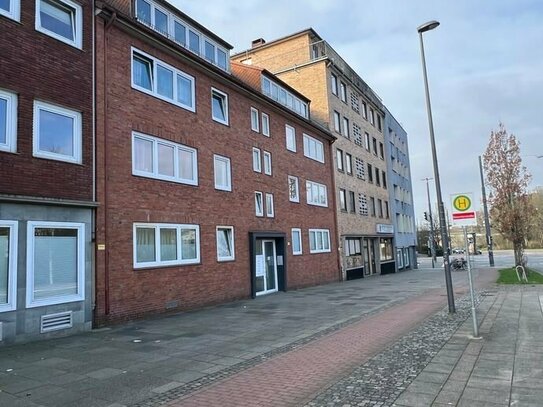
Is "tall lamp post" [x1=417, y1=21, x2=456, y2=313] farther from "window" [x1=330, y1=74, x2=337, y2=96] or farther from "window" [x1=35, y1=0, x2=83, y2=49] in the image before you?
"window" [x1=330, y1=74, x2=337, y2=96]

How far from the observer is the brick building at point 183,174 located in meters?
12.3

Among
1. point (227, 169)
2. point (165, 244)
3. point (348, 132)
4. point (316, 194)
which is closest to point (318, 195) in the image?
point (316, 194)

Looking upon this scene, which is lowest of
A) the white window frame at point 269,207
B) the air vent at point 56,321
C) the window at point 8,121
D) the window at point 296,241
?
the air vent at point 56,321

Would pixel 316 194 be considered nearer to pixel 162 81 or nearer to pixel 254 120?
pixel 254 120

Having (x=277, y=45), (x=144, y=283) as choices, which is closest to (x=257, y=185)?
(x=144, y=283)

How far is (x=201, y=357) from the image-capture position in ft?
25.9

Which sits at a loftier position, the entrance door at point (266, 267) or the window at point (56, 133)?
the window at point (56, 133)

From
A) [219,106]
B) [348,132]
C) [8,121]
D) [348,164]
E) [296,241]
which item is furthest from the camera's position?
[348,132]

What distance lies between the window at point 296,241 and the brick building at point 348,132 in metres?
5.64

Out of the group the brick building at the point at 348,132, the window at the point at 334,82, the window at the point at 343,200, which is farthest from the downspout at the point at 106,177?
the window at the point at 334,82

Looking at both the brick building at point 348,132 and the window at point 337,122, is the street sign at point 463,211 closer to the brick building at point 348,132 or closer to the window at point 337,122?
the brick building at point 348,132

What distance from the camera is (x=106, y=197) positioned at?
11.9 metres

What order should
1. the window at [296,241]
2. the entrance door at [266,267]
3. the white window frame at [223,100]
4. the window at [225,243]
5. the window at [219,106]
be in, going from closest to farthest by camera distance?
the window at [225,243], the white window frame at [223,100], the window at [219,106], the entrance door at [266,267], the window at [296,241]

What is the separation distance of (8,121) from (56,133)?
1.17 m
